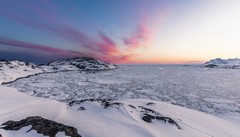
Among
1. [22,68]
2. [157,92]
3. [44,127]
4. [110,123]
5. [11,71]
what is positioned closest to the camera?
[44,127]

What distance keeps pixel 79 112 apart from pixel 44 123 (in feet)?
10.6

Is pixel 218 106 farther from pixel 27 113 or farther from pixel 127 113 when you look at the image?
pixel 27 113

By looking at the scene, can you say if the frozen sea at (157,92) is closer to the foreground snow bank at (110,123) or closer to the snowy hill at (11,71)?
the snowy hill at (11,71)

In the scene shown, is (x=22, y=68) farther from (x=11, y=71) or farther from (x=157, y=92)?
(x=157, y=92)

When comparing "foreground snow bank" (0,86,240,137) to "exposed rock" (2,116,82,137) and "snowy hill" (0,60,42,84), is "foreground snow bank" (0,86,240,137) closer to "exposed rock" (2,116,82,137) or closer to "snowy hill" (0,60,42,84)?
"exposed rock" (2,116,82,137)

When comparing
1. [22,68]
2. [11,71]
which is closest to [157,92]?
[11,71]

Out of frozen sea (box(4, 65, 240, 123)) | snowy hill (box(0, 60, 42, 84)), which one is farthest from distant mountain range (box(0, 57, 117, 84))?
frozen sea (box(4, 65, 240, 123))

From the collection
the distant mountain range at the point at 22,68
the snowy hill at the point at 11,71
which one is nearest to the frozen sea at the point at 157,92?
the snowy hill at the point at 11,71

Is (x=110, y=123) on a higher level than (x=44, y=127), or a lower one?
lower

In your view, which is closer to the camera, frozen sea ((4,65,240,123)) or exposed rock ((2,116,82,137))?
exposed rock ((2,116,82,137))

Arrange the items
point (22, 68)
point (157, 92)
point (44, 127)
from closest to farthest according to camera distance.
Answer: point (44, 127)
point (157, 92)
point (22, 68)

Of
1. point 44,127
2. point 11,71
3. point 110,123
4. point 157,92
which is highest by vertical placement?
point 44,127

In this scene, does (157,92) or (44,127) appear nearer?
(44,127)

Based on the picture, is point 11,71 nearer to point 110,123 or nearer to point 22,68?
point 22,68
